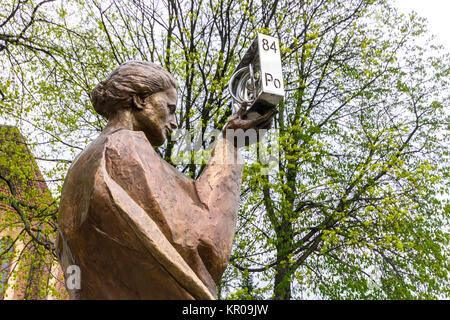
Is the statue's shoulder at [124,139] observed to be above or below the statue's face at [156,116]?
below

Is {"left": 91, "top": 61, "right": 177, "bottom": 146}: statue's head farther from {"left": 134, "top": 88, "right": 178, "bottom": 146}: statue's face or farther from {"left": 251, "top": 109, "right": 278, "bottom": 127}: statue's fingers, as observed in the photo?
{"left": 251, "top": 109, "right": 278, "bottom": 127}: statue's fingers

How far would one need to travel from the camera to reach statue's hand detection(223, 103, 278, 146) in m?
2.12

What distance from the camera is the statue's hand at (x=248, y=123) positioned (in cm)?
212

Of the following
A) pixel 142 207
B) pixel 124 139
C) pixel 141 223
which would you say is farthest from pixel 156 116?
pixel 141 223

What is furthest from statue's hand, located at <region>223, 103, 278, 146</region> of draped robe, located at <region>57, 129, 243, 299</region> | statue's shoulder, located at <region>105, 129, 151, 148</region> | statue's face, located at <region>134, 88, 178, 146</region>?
statue's shoulder, located at <region>105, 129, 151, 148</region>

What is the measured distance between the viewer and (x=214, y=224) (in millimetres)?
1893

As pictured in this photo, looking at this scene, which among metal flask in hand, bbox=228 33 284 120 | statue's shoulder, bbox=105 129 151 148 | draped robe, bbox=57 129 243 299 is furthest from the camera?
metal flask in hand, bbox=228 33 284 120

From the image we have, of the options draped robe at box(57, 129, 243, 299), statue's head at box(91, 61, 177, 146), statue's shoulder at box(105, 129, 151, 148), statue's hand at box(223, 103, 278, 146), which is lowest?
draped robe at box(57, 129, 243, 299)

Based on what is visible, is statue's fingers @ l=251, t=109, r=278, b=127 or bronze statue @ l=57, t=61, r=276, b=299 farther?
statue's fingers @ l=251, t=109, r=278, b=127

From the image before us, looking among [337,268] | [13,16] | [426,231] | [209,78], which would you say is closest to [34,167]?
[13,16]

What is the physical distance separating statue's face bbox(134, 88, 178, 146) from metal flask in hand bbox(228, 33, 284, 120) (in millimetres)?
430

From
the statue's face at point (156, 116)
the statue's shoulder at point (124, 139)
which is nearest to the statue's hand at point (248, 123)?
the statue's face at point (156, 116)

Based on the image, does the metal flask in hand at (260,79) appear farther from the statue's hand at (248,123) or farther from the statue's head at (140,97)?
the statue's head at (140,97)

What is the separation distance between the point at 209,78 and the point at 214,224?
642cm
